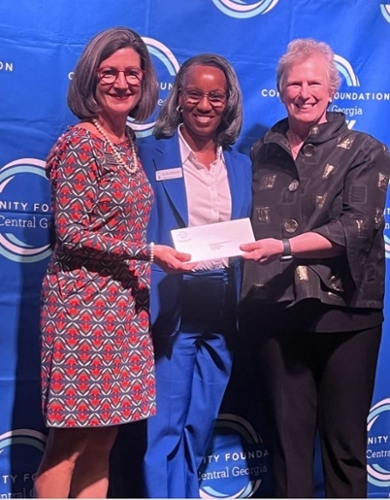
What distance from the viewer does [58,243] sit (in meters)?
1.83

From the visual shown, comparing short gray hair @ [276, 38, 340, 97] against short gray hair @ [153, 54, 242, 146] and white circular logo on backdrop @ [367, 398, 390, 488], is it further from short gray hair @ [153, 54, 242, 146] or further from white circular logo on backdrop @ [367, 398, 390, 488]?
white circular logo on backdrop @ [367, 398, 390, 488]

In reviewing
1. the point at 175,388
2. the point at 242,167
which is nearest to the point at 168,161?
the point at 242,167

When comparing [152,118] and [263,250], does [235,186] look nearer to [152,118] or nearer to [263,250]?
[263,250]

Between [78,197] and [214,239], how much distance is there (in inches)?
16.1

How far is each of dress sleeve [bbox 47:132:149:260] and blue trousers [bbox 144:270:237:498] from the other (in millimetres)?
493

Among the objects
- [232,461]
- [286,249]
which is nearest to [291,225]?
[286,249]

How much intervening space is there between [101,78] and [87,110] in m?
0.10

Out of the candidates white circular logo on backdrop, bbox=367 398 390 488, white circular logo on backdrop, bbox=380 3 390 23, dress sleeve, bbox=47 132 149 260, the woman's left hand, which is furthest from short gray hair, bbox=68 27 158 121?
white circular logo on backdrop, bbox=367 398 390 488

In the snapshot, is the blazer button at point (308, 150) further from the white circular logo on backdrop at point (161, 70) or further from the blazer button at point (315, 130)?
the white circular logo on backdrop at point (161, 70)

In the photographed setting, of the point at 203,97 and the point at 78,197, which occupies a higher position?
the point at 203,97

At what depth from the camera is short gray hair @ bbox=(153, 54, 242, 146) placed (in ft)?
7.21

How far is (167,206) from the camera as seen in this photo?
2150 mm

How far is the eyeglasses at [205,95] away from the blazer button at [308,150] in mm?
310

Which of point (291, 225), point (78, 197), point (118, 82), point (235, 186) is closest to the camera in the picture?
point (78, 197)
